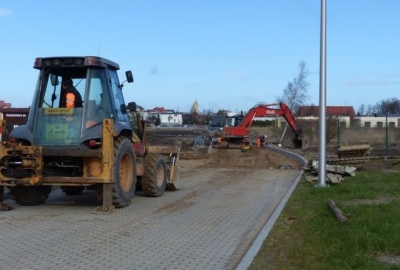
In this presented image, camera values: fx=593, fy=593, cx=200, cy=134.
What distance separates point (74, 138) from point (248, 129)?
1069 inches

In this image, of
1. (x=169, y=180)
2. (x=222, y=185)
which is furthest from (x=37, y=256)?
(x=222, y=185)

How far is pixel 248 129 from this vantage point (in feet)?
127

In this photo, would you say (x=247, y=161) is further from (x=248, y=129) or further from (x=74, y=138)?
(x=74, y=138)

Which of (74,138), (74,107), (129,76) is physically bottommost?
(74,138)

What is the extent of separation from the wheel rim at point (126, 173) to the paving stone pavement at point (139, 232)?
494 mm

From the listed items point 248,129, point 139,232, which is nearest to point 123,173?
point 139,232

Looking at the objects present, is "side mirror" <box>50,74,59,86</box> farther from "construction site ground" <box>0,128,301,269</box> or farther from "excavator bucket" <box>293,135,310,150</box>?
"excavator bucket" <box>293,135,310,150</box>

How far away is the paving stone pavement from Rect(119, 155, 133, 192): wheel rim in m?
0.49

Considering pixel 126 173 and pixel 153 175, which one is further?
pixel 153 175

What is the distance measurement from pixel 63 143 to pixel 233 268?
19.8 ft

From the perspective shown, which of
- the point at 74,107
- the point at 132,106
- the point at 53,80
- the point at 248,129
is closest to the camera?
the point at 74,107

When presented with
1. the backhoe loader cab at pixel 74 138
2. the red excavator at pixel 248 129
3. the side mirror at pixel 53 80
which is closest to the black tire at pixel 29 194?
the backhoe loader cab at pixel 74 138

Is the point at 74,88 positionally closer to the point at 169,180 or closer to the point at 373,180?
the point at 169,180

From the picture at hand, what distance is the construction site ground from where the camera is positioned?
782 centimetres
